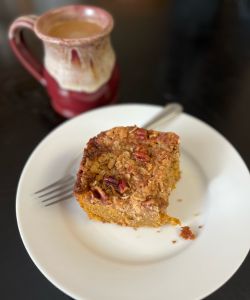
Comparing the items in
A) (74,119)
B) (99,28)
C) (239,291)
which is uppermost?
(99,28)

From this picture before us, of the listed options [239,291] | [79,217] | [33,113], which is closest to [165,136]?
[79,217]

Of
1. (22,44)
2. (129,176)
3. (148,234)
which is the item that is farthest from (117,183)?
(22,44)

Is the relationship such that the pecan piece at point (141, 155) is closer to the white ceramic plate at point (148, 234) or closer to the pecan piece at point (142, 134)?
the pecan piece at point (142, 134)

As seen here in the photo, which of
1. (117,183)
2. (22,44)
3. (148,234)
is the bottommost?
(148,234)

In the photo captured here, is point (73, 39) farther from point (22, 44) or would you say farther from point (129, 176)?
point (129, 176)

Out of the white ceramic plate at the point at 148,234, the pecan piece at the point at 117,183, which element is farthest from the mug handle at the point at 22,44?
the pecan piece at the point at 117,183

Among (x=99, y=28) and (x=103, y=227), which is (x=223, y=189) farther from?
(x=99, y=28)
